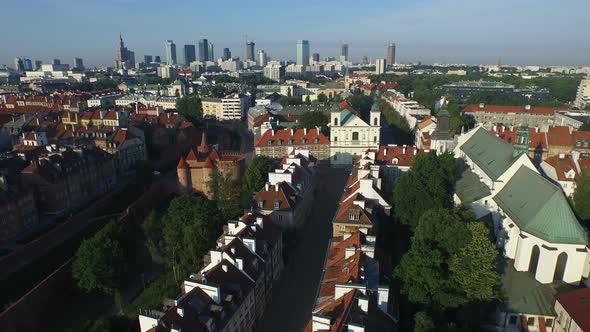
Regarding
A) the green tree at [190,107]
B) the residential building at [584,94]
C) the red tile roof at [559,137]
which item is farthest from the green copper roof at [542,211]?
the residential building at [584,94]

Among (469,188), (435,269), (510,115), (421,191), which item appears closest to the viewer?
(435,269)

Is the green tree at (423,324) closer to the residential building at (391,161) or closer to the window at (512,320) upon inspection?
the window at (512,320)

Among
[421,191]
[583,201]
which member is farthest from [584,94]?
[421,191]

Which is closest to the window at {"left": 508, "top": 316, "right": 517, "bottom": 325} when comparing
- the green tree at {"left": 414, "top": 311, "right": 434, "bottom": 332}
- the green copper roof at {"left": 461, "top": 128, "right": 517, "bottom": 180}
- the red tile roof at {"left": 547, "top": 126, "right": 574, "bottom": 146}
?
the green tree at {"left": 414, "top": 311, "right": 434, "bottom": 332}

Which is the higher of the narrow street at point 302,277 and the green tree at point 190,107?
the green tree at point 190,107

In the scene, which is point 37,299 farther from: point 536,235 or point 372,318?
point 536,235

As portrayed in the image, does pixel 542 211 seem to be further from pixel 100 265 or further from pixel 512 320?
pixel 100 265
